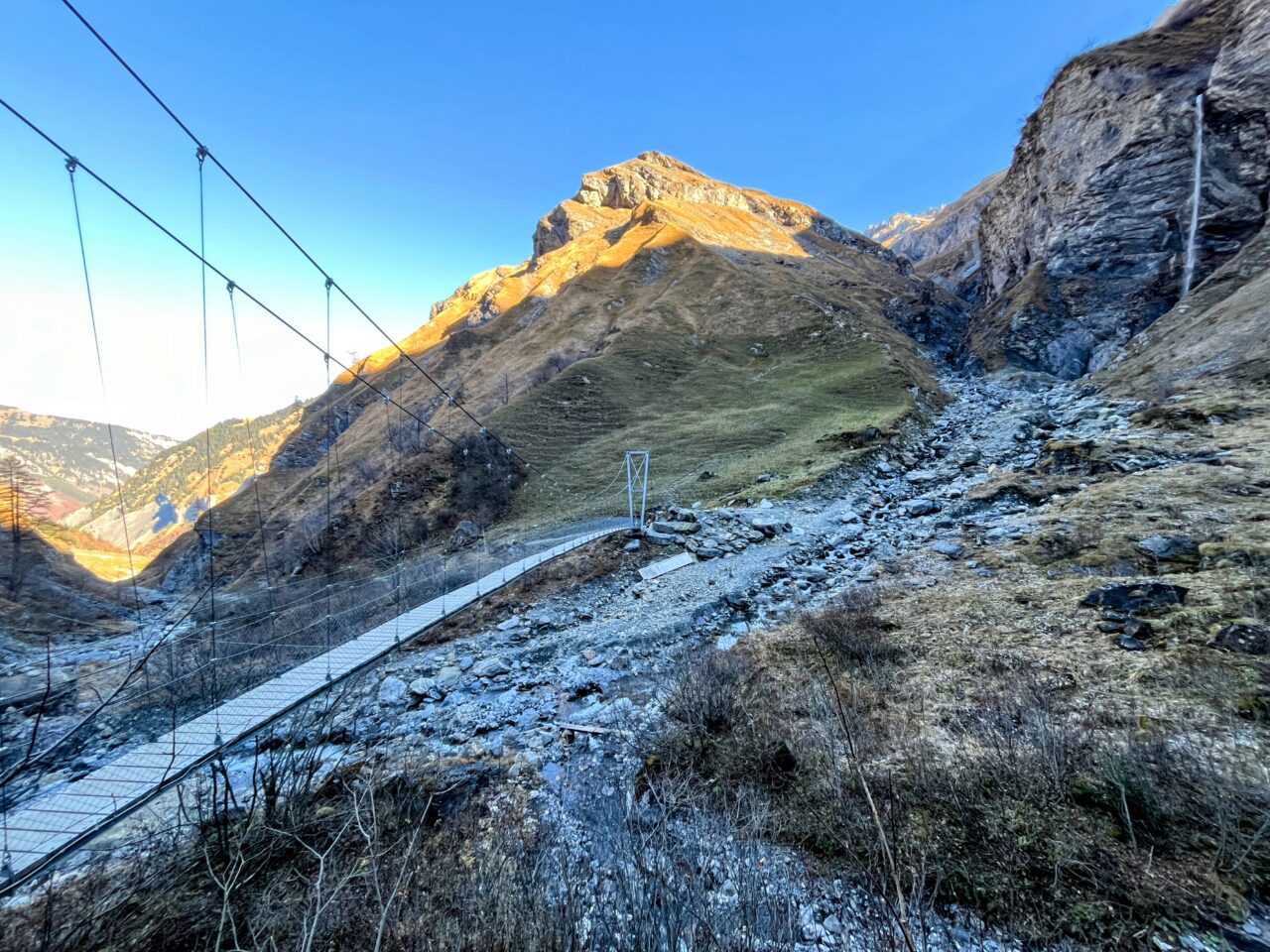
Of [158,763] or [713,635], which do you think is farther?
[713,635]

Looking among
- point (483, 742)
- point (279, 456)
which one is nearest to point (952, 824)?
point (483, 742)

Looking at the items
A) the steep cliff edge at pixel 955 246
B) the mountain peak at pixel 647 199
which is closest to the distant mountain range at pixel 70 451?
the mountain peak at pixel 647 199

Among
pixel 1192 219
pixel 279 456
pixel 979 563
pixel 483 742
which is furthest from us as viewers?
pixel 279 456

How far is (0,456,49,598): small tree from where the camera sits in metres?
18.5

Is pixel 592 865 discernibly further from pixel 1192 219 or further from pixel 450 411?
pixel 450 411

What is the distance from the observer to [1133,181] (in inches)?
1097

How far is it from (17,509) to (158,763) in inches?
952

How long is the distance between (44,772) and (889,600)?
12754 mm

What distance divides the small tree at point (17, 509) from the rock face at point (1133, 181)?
51084mm

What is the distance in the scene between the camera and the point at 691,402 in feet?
115

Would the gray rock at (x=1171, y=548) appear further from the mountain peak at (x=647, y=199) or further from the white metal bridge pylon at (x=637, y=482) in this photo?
the mountain peak at (x=647, y=199)

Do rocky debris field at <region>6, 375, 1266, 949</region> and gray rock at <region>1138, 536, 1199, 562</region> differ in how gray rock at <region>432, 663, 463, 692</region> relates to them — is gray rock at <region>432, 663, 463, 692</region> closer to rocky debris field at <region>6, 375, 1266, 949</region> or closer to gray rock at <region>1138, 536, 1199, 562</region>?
rocky debris field at <region>6, 375, 1266, 949</region>

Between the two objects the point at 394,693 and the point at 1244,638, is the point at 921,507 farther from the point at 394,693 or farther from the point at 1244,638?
the point at 394,693

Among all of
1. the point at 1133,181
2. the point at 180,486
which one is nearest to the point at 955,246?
the point at 1133,181
